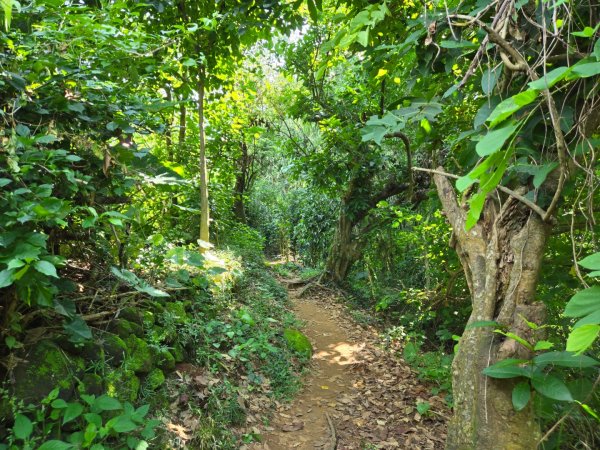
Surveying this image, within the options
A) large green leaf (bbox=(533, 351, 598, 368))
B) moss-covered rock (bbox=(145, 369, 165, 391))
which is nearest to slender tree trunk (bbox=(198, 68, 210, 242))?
moss-covered rock (bbox=(145, 369, 165, 391))

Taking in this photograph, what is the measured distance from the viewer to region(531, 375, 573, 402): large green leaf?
1379 mm

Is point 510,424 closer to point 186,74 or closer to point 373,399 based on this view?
point 373,399

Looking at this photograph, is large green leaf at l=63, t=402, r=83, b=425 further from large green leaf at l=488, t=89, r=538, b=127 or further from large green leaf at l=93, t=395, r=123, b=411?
large green leaf at l=488, t=89, r=538, b=127

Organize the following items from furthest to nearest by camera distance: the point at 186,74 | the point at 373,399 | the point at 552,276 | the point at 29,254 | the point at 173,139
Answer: the point at 173,139, the point at 186,74, the point at 373,399, the point at 552,276, the point at 29,254

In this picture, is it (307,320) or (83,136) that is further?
(307,320)

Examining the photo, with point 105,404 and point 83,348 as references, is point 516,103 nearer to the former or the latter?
point 105,404

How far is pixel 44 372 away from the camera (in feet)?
7.34

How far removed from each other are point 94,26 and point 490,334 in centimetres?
293

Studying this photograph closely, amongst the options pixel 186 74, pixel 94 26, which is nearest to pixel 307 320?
pixel 186 74

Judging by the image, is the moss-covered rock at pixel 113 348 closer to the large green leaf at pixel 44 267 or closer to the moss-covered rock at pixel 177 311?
the moss-covered rock at pixel 177 311

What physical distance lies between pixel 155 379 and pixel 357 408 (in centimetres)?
250

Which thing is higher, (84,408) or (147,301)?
(147,301)

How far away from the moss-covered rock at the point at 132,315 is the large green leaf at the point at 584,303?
10.7ft

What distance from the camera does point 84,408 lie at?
227 cm
